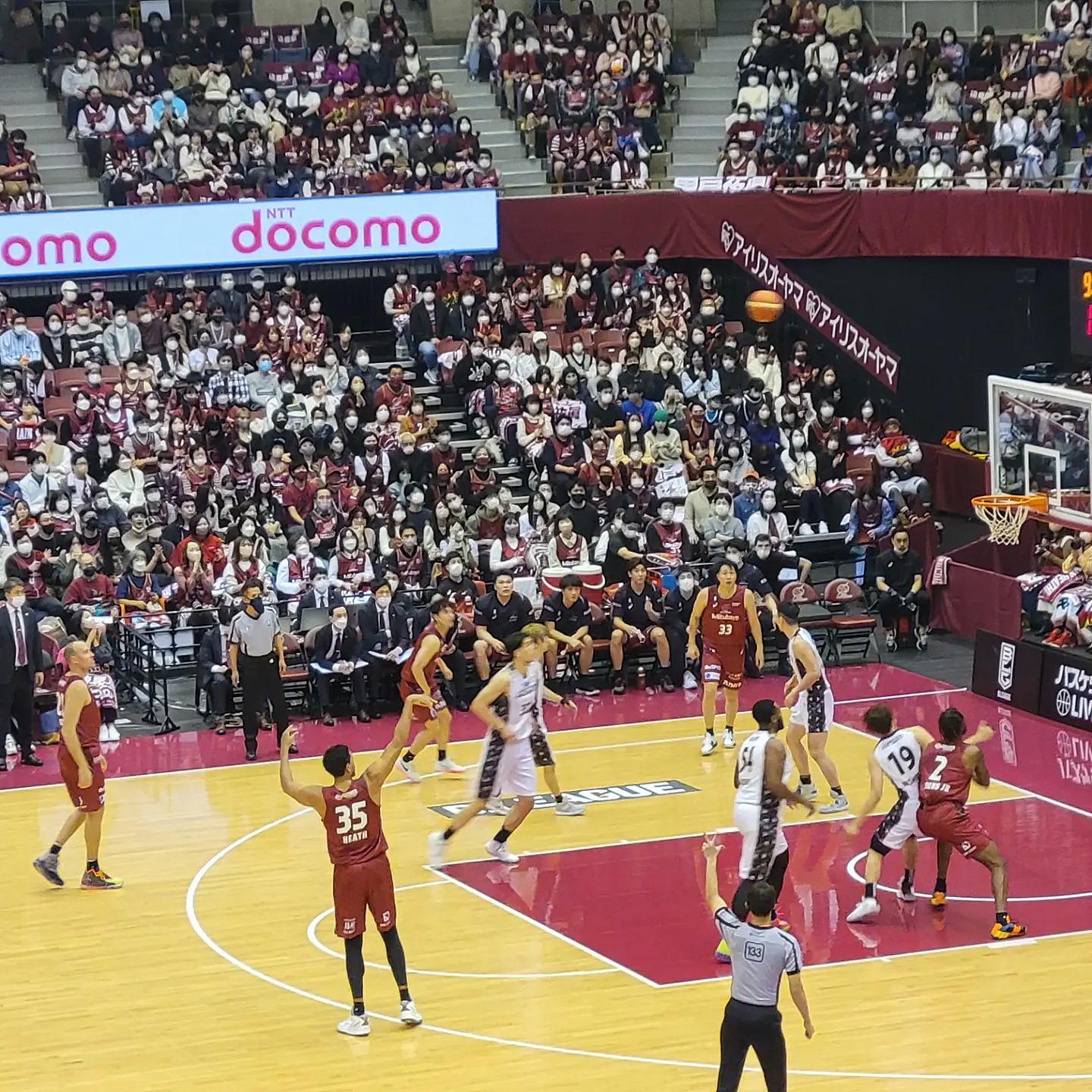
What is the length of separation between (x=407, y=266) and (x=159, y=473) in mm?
6886

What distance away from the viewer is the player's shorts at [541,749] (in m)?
17.0

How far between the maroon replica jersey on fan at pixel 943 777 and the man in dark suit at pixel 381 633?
8.23m

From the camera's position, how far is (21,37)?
32.5m

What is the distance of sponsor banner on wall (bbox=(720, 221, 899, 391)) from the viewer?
29.8 m

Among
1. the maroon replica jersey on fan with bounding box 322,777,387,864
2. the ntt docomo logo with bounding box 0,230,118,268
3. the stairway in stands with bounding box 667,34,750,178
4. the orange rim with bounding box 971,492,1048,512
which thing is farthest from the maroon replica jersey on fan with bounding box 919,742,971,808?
the stairway in stands with bounding box 667,34,750,178

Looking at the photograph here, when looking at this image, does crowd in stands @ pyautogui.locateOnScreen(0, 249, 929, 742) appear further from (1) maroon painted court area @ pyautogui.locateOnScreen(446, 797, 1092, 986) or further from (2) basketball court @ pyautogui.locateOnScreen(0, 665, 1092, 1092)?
(1) maroon painted court area @ pyautogui.locateOnScreen(446, 797, 1092, 986)

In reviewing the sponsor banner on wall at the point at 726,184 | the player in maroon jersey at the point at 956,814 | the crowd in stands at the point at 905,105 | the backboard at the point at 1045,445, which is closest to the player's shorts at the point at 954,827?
the player in maroon jersey at the point at 956,814

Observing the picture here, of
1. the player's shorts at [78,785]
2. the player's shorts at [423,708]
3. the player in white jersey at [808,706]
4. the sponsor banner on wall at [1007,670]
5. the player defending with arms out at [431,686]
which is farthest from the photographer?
the sponsor banner on wall at [1007,670]

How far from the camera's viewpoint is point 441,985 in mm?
14180

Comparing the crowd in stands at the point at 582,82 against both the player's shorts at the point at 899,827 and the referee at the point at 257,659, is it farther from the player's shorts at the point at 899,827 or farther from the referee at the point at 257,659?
the player's shorts at the point at 899,827

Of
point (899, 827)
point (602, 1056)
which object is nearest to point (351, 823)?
point (602, 1056)

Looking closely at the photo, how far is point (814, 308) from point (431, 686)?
507 inches

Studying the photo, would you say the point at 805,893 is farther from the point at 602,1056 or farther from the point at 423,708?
the point at 423,708

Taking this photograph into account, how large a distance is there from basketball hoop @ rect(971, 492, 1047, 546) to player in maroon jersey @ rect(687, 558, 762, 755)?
9.88 feet
